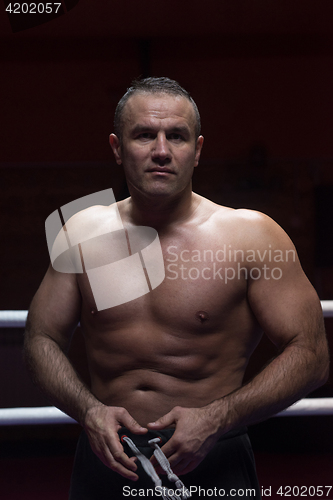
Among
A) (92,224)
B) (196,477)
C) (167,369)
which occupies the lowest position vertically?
(196,477)

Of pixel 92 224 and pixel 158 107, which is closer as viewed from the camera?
pixel 158 107

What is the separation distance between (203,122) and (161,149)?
5.07 ft

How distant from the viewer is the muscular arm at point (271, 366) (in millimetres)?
700

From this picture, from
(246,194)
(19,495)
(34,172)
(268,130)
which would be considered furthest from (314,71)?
(19,495)

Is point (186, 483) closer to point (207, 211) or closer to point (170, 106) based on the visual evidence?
point (207, 211)

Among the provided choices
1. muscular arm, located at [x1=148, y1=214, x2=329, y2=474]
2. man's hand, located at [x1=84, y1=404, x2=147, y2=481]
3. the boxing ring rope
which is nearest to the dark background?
the boxing ring rope

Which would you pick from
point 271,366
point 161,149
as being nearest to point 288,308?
point 271,366

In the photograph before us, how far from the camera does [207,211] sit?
0.91 m

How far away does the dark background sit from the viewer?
2141 mm

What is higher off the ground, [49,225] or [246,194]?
[49,225]

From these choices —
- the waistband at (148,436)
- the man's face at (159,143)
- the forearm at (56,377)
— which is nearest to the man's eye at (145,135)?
the man's face at (159,143)

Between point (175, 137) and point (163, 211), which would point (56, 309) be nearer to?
point (163, 211)

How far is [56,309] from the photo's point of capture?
89 cm

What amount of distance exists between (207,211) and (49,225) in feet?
1.24
